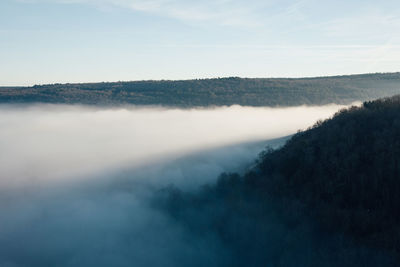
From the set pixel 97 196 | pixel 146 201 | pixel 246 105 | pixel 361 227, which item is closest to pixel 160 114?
pixel 246 105

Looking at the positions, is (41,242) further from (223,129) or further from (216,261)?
(223,129)

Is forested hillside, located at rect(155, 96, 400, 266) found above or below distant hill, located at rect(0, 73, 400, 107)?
below

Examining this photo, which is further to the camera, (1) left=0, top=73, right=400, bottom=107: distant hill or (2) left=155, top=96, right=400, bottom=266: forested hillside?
(1) left=0, top=73, right=400, bottom=107: distant hill

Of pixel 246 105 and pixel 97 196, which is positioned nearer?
pixel 97 196

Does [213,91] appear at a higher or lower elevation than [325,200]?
higher

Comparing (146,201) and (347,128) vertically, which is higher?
(347,128)

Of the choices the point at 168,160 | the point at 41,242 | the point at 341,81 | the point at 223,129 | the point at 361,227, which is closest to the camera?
the point at 361,227
